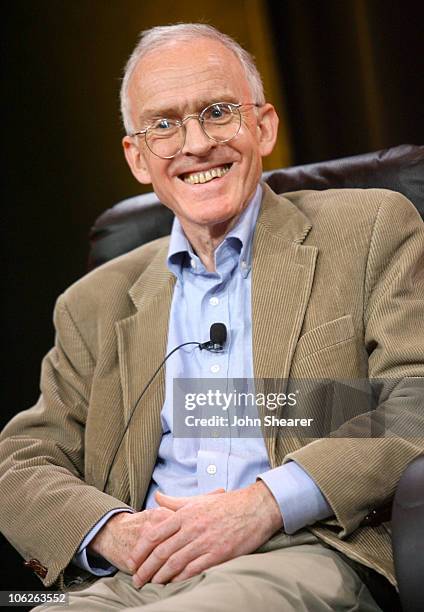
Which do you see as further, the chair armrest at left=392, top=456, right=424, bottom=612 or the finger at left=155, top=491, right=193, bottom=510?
the finger at left=155, top=491, right=193, bottom=510

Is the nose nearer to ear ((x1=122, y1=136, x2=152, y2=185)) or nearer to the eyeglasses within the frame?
the eyeglasses

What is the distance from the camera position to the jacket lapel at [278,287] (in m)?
1.91

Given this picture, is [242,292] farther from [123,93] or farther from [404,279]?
[123,93]

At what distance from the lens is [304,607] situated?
1.54 metres

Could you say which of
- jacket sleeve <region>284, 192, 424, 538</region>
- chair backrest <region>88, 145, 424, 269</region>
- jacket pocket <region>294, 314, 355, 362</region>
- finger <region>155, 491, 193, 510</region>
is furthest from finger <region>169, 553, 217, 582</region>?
chair backrest <region>88, 145, 424, 269</region>

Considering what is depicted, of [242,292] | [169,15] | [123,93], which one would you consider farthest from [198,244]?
[169,15]

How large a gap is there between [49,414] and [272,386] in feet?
1.86

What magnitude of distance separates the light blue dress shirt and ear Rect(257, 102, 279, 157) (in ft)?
0.39

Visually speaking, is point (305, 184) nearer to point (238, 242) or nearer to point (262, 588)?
point (238, 242)

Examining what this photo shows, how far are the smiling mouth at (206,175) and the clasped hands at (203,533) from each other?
0.71 metres

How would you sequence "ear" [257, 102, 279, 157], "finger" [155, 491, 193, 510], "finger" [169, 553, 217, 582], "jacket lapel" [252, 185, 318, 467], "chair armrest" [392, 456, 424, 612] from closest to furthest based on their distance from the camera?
1. "chair armrest" [392, 456, 424, 612]
2. "finger" [169, 553, 217, 582]
3. "finger" [155, 491, 193, 510]
4. "jacket lapel" [252, 185, 318, 467]
5. "ear" [257, 102, 279, 157]

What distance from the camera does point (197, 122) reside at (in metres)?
2.09

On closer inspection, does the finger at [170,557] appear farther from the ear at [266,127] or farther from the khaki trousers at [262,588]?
the ear at [266,127]

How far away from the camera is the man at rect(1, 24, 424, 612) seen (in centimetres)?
171
